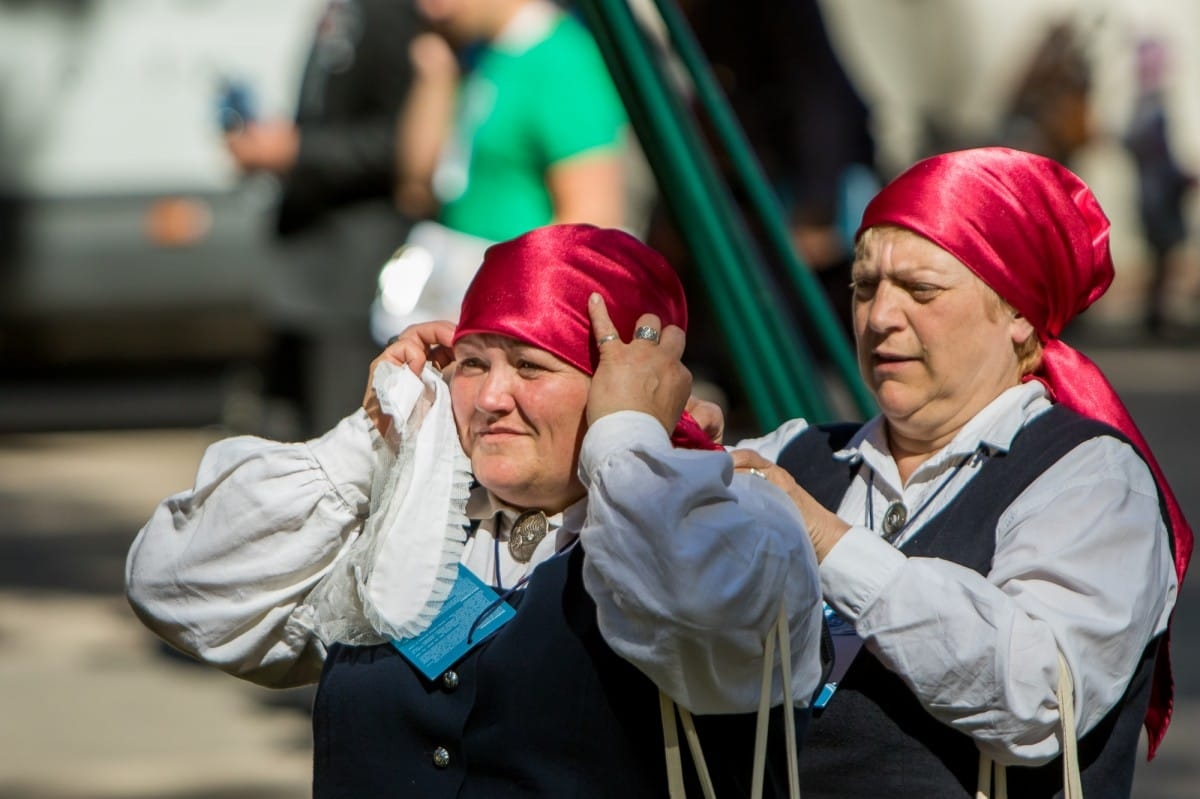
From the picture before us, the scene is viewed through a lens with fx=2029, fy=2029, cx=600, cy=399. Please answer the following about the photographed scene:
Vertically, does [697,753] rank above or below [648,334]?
below

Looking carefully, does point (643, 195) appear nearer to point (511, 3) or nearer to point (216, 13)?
point (216, 13)

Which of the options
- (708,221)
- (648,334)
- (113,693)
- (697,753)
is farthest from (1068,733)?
(113,693)

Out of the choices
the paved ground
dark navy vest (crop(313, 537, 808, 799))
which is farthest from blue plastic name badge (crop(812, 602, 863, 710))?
the paved ground

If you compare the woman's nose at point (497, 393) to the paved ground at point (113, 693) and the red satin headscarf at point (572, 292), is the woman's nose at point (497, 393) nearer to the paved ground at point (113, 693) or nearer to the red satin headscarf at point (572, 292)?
the red satin headscarf at point (572, 292)

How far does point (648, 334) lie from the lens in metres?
2.37

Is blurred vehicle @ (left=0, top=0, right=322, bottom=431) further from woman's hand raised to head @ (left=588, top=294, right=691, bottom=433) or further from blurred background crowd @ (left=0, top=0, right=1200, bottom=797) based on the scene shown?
woman's hand raised to head @ (left=588, top=294, right=691, bottom=433)

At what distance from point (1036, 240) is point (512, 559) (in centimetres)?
77

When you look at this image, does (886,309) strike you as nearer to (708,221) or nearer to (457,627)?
(457,627)

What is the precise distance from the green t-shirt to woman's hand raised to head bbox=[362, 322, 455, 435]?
195cm

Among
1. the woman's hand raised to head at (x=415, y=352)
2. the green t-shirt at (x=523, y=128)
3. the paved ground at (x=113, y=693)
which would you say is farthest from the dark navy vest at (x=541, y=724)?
the paved ground at (x=113, y=693)

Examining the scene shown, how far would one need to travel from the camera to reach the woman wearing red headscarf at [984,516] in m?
2.31

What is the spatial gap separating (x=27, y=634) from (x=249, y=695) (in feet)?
3.31

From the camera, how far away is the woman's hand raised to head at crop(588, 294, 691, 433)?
230 centimetres

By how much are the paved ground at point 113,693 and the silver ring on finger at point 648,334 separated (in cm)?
281
